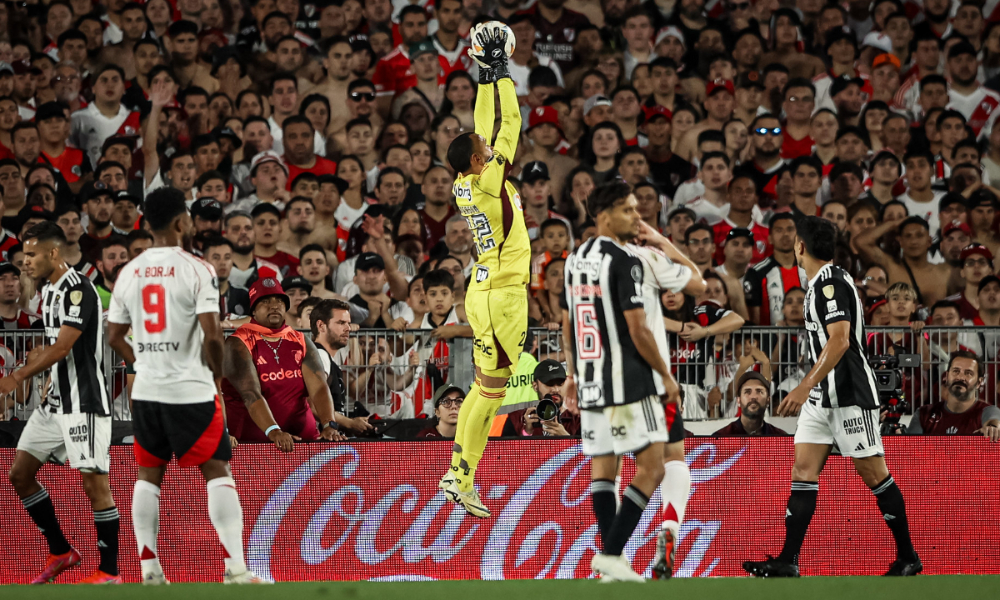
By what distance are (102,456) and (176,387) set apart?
162 centimetres

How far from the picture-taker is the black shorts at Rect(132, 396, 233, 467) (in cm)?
637

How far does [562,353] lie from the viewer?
952 centimetres

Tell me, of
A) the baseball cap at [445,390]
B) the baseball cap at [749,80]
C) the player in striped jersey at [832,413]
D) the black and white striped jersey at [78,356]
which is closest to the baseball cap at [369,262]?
the baseball cap at [445,390]

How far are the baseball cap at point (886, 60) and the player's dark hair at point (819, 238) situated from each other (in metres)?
6.94

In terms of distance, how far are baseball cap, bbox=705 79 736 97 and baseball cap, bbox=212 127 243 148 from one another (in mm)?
5577

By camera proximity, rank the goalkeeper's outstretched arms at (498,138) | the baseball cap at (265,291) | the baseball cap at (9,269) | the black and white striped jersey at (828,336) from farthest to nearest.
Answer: the baseball cap at (9,269)
the baseball cap at (265,291)
the goalkeeper's outstretched arms at (498,138)
the black and white striped jersey at (828,336)

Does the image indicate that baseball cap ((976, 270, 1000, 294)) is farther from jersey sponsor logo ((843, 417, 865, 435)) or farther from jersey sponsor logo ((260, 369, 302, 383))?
jersey sponsor logo ((843, 417, 865, 435))

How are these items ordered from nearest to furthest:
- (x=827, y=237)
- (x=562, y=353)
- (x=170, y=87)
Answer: (x=827, y=237) → (x=562, y=353) → (x=170, y=87)

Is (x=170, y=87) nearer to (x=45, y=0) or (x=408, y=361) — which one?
(x=45, y=0)

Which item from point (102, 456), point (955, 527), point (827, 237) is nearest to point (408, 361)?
point (102, 456)

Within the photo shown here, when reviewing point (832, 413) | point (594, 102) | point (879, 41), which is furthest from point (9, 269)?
point (879, 41)

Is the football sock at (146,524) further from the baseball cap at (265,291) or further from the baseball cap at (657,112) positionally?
the baseball cap at (657,112)

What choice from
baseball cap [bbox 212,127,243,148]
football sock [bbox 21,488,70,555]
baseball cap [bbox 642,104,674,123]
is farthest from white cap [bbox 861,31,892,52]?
football sock [bbox 21,488,70,555]

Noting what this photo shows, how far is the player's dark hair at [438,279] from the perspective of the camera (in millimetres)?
9789
